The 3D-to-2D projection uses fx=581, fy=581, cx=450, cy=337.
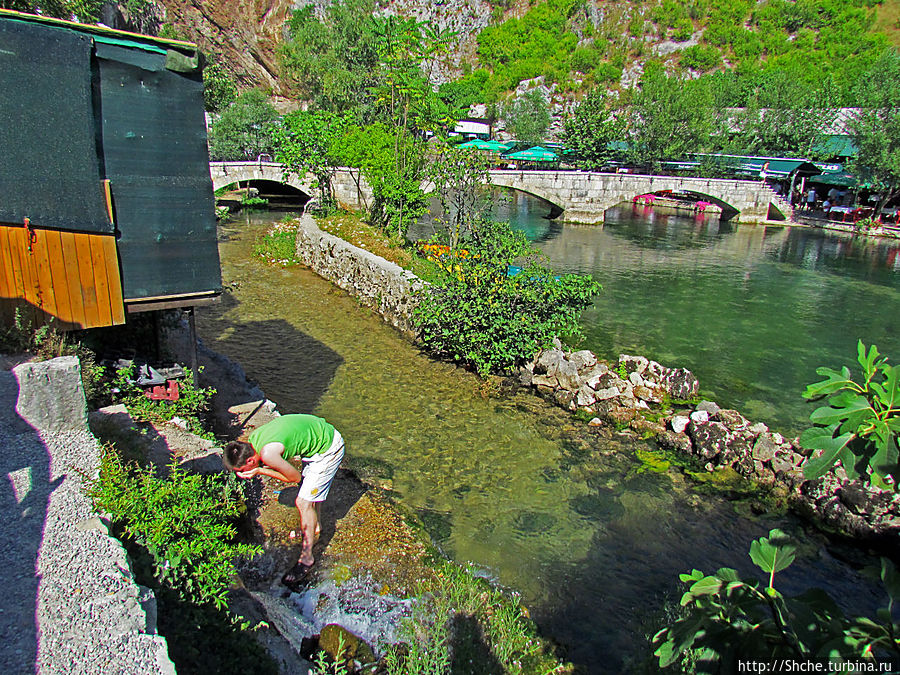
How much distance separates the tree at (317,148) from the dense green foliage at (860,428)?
24.0 metres

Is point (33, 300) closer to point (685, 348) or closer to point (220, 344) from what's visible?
point (220, 344)

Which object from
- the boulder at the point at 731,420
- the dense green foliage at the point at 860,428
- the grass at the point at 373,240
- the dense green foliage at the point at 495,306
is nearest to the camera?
the dense green foliage at the point at 860,428

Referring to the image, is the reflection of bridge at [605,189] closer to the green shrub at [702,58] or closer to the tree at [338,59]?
the tree at [338,59]

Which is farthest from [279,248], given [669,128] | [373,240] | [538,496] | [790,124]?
[790,124]

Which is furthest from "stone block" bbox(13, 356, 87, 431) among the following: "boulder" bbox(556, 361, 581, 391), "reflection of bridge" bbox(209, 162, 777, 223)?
"reflection of bridge" bbox(209, 162, 777, 223)

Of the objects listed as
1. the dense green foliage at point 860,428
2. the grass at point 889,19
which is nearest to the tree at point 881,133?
the dense green foliage at point 860,428

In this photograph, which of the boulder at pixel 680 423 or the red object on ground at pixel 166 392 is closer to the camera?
the red object on ground at pixel 166 392

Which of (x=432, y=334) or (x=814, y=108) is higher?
(x=814, y=108)

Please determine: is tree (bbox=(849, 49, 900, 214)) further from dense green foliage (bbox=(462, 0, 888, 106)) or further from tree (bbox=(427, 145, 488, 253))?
dense green foliage (bbox=(462, 0, 888, 106))

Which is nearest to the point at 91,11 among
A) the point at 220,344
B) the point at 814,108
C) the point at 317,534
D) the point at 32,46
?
the point at 220,344

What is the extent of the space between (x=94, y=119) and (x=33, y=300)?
2179mm

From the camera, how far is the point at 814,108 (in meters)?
51.6

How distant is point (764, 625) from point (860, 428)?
1069 millimetres

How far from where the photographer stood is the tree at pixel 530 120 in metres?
58.9
